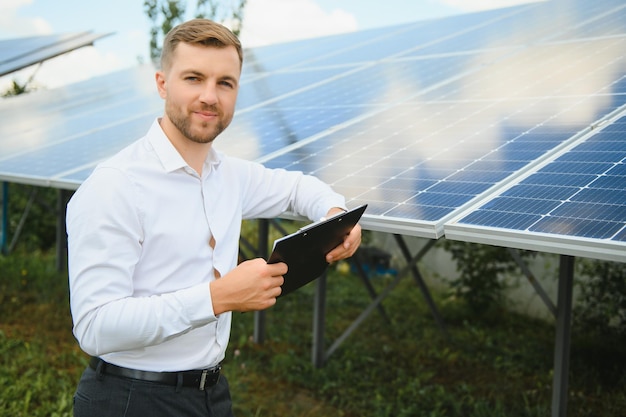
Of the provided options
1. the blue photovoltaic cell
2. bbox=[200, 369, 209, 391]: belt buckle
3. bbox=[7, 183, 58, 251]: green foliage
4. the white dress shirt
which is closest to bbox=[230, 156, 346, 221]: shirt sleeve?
the white dress shirt

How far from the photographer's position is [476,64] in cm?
654

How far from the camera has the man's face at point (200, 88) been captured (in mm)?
2635

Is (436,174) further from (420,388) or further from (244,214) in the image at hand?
(420,388)

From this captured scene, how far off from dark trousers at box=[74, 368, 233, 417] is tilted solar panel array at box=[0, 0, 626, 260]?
4.40ft

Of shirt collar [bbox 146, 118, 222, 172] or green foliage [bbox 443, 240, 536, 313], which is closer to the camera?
shirt collar [bbox 146, 118, 222, 172]

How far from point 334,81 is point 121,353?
212 inches

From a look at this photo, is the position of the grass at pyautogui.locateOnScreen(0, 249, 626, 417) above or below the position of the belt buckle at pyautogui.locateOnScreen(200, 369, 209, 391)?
below

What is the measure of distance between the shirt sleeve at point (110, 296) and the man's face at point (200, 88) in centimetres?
48

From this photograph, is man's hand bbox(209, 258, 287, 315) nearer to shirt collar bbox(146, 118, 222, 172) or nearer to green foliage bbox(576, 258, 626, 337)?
shirt collar bbox(146, 118, 222, 172)

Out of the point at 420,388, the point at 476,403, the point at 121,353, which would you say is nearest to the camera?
the point at 121,353

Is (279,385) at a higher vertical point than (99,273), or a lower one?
lower

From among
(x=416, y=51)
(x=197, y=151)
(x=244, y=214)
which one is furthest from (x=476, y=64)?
(x=197, y=151)

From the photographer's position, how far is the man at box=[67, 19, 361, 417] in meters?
2.35

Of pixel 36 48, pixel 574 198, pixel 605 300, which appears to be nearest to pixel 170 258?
pixel 574 198
